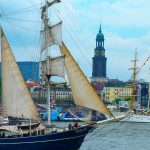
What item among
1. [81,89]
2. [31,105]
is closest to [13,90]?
[31,105]

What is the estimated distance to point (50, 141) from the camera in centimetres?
4766

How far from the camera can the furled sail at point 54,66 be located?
49219 millimetres

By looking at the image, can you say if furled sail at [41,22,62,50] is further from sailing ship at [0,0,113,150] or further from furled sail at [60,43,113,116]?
furled sail at [60,43,113,116]

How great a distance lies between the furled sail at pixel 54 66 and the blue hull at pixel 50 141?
15.1 ft

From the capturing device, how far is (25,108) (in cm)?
4788

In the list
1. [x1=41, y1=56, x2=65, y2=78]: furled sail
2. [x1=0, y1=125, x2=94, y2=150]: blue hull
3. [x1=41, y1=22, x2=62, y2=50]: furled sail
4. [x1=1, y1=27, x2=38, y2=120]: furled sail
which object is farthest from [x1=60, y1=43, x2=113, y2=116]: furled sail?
[x1=1, y1=27, x2=38, y2=120]: furled sail

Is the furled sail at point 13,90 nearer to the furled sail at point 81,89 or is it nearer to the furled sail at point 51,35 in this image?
the furled sail at point 51,35

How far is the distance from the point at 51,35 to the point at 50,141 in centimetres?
844

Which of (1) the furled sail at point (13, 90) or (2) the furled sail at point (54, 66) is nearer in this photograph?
(1) the furled sail at point (13, 90)

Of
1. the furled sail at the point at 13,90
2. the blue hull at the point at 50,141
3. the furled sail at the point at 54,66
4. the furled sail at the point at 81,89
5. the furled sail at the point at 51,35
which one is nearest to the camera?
the blue hull at the point at 50,141

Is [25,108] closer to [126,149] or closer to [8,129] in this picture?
[8,129]

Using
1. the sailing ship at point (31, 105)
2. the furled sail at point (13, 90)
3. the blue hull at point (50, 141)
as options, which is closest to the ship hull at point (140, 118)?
the blue hull at point (50, 141)

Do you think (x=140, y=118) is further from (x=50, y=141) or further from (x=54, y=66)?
(x=50, y=141)

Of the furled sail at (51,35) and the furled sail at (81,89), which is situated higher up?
the furled sail at (51,35)
